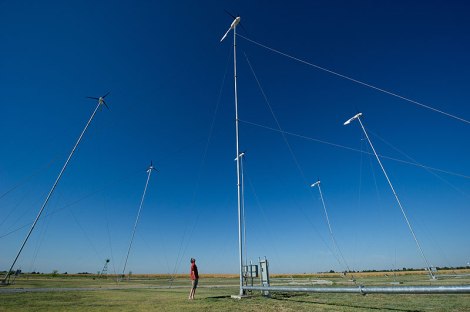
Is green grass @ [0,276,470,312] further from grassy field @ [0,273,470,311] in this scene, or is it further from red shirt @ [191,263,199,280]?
red shirt @ [191,263,199,280]

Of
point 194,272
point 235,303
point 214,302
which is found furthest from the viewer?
point 194,272

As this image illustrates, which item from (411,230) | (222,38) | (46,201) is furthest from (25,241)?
(411,230)

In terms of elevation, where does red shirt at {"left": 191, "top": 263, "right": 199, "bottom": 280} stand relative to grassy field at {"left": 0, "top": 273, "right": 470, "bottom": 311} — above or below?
above

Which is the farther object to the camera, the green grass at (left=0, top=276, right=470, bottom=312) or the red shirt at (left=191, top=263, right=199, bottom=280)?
the red shirt at (left=191, top=263, right=199, bottom=280)

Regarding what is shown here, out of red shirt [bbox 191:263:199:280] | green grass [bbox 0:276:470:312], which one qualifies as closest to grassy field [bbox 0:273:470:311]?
green grass [bbox 0:276:470:312]

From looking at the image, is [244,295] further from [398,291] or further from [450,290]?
[450,290]

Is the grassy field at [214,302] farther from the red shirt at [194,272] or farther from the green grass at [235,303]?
the red shirt at [194,272]

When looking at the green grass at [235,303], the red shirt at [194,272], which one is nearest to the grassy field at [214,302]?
the green grass at [235,303]

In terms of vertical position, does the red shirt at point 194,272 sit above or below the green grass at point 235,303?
above

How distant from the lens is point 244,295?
52.1ft

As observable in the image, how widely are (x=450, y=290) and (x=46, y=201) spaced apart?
33939mm

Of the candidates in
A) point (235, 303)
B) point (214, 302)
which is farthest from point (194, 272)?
point (235, 303)

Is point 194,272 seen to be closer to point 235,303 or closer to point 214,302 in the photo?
point 214,302

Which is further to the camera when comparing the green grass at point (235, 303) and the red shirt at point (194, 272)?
the red shirt at point (194, 272)
